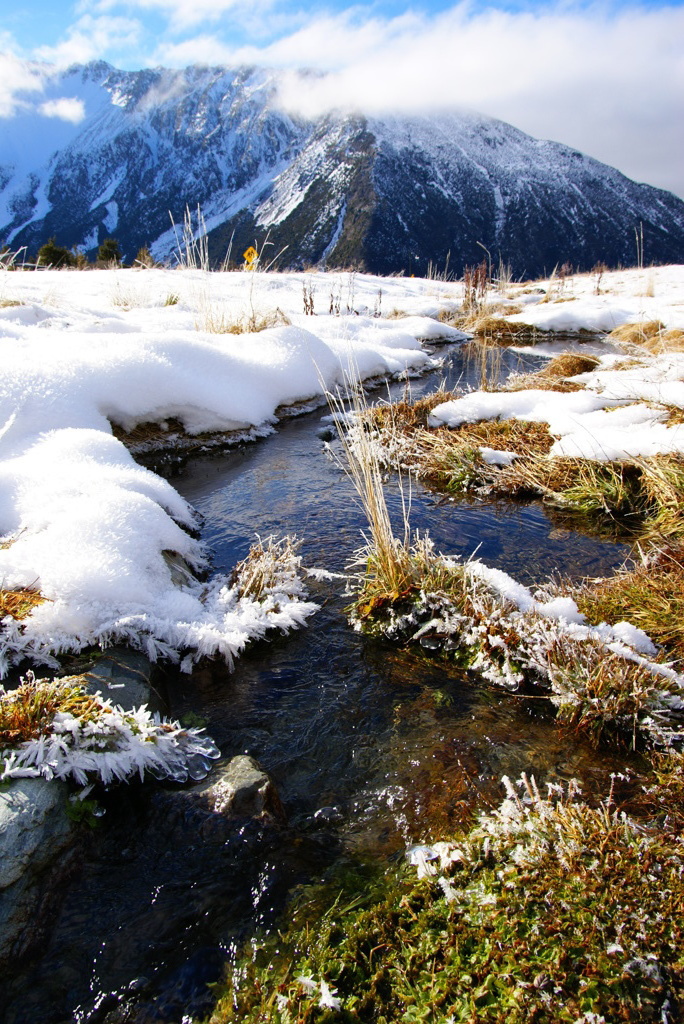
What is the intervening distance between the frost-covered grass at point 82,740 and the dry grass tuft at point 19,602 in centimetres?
55

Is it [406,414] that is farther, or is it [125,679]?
[406,414]

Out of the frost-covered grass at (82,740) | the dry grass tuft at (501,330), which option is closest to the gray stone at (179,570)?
the frost-covered grass at (82,740)

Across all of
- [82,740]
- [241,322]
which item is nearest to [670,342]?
[241,322]

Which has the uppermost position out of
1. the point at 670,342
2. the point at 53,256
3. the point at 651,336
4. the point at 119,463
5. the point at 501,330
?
the point at 53,256

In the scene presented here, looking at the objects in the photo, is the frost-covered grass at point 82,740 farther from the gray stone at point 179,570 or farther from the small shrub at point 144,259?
the small shrub at point 144,259

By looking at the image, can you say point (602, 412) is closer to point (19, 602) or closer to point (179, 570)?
point (179, 570)

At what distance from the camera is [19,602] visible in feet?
9.64

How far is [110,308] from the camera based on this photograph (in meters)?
11.6

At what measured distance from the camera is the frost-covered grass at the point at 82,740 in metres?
2.11

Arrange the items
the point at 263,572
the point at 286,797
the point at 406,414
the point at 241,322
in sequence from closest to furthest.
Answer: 1. the point at 286,797
2. the point at 263,572
3. the point at 406,414
4. the point at 241,322

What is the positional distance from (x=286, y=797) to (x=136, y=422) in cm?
527

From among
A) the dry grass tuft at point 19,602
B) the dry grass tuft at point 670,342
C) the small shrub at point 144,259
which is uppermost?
the small shrub at point 144,259

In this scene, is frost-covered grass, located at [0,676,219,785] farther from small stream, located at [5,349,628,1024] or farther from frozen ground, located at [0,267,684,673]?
frozen ground, located at [0,267,684,673]

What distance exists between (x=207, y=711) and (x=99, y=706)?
0.68m
